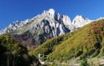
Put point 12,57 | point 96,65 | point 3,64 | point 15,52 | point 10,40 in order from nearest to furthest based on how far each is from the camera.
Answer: point 3,64
point 12,57
point 15,52
point 10,40
point 96,65

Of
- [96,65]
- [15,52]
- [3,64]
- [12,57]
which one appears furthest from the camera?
[96,65]

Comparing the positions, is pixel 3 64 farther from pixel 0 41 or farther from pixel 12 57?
pixel 0 41

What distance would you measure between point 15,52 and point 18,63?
10.1m

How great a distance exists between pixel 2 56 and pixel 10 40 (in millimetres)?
29364

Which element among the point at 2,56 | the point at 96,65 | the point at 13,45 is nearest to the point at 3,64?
the point at 2,56

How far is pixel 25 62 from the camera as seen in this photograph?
5354 inches

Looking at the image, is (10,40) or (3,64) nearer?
(3,64)

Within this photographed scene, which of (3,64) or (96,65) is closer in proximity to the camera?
(3,64)

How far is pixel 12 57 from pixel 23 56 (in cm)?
1278

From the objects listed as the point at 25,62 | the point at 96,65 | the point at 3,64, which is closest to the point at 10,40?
the point at 25,62

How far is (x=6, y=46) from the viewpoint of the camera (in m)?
143

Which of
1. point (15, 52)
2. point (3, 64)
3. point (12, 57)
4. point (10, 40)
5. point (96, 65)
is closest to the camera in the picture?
point (3, 64)

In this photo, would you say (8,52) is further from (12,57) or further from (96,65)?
(96,65)

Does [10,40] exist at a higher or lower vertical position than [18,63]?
higher
